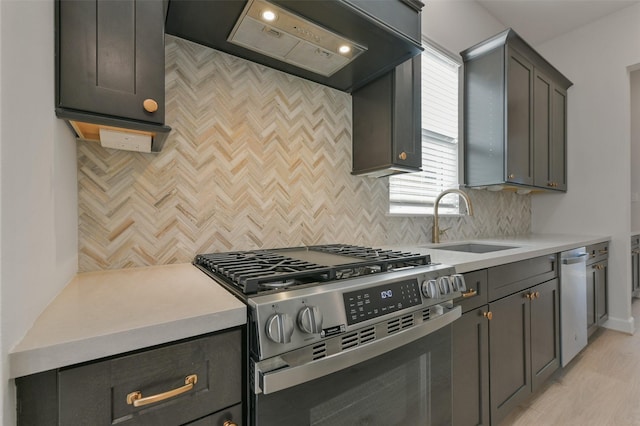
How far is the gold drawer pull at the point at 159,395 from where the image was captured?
57 cm

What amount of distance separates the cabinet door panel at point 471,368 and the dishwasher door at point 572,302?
1016 millimetres

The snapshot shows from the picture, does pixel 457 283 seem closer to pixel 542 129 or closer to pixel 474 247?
pixel 474 247

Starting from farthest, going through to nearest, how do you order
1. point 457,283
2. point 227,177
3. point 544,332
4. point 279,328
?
point 544,332 < point 227,177 < point 457,283 < point 279,328

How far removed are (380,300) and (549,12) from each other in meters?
3.69

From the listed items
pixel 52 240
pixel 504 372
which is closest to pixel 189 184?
pixel 52 240

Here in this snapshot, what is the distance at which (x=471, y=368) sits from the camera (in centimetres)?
135

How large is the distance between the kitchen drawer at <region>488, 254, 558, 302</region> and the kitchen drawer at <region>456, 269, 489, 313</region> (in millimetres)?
56

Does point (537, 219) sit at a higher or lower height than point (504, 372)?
higher

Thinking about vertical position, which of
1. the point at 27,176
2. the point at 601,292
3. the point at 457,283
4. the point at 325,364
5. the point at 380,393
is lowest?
the point at 601,292

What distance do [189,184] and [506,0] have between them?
3.24 metres

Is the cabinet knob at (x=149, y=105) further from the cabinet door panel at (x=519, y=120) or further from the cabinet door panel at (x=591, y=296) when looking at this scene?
the cabinet door panel at (x=591, y=296)

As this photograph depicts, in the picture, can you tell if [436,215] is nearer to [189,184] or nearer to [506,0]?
[189,184]

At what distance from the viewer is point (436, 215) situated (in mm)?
2146

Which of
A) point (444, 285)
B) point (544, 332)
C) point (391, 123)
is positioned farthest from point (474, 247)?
point (444, 285)
